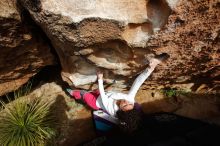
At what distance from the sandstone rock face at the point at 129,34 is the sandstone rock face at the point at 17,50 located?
231 mm

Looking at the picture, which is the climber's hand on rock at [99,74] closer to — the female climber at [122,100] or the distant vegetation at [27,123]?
the female climber at [122,100]

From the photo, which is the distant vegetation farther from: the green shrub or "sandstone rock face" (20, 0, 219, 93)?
"sandstone rock face" (20, 0, 219, 93)

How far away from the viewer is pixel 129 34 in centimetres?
340

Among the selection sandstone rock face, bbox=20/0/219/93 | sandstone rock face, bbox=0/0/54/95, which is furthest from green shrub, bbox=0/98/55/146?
sandstone rock face, bbox=20/0/219/93

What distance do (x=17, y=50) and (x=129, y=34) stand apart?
4.90 feet

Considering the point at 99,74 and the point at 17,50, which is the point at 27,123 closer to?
the point at 17,50

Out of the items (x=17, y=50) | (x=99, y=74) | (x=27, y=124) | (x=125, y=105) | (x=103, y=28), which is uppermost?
(x=103, y=28)

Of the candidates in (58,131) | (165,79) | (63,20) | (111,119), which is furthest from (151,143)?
(63,20)

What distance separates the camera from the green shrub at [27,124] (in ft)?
14.3

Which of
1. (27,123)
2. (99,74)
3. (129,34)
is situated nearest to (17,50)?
(99,74)

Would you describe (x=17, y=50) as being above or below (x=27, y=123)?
above

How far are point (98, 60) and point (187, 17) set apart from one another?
127cm

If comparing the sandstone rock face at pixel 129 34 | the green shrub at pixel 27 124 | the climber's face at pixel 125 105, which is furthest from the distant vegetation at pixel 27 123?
the climber's face at pixel 125 105

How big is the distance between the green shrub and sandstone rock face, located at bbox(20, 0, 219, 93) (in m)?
0.83
